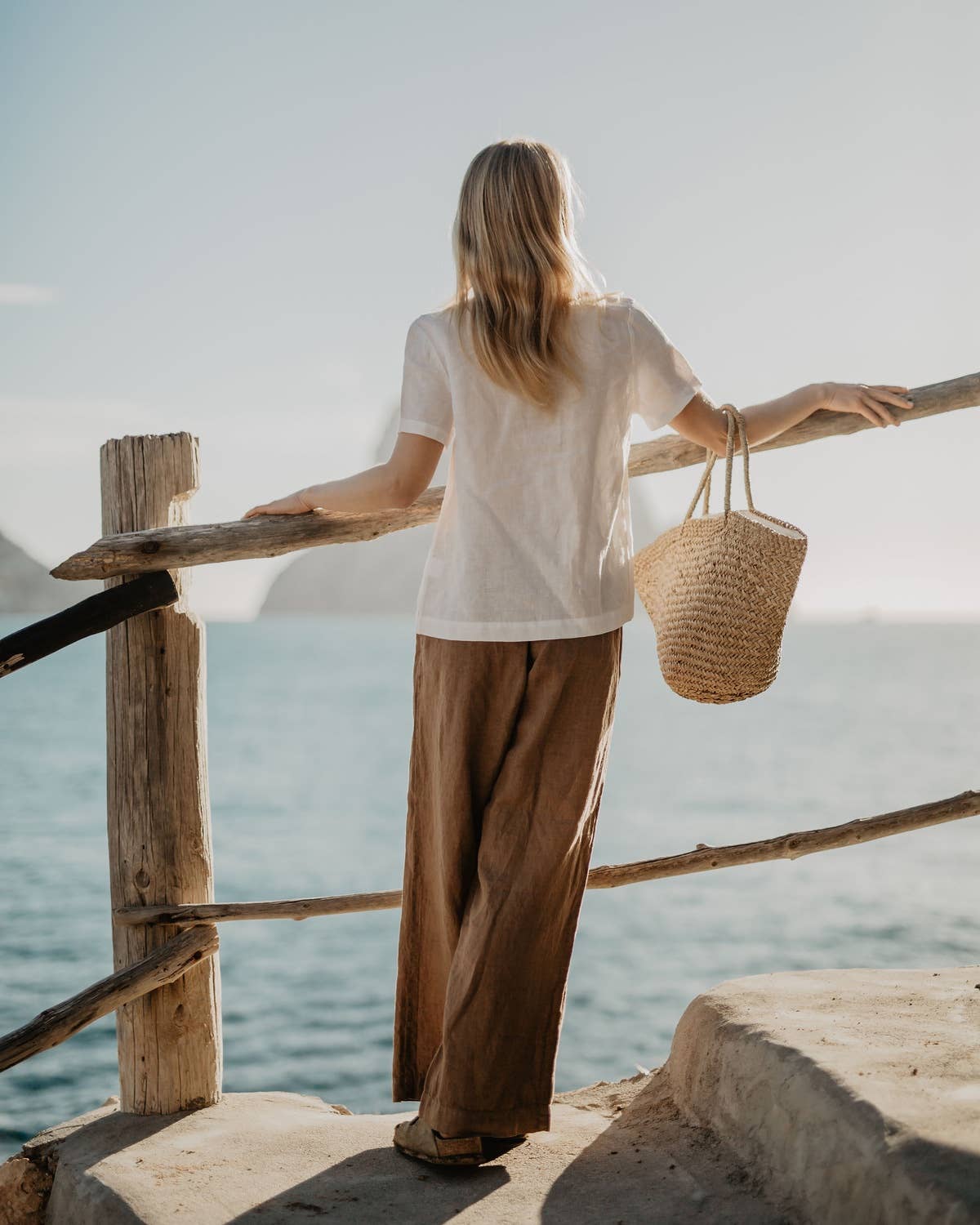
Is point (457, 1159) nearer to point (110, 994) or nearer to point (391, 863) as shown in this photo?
point (110, 994)

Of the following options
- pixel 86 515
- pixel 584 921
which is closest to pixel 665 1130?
pixel 86 515

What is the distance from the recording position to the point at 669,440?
2697mm

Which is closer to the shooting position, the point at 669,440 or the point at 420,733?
the point at 420,733

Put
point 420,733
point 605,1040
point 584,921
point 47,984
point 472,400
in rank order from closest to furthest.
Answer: point 472,400 → point 420,733 → point 605,1040 → point 47,984 → point 584,921

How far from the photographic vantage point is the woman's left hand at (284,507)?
8.45 feet

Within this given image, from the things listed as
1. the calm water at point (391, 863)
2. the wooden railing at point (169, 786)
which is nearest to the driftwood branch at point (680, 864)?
the wooden railing at point (169, 786)

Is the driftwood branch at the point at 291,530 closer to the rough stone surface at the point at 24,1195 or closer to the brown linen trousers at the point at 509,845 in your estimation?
the brown linen trousers at the point at 509,845

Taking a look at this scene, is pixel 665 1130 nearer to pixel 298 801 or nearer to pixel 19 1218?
pixel 19 1218

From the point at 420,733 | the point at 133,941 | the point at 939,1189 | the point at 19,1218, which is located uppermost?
the point at 420,733

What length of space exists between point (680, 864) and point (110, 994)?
1340 millimetres

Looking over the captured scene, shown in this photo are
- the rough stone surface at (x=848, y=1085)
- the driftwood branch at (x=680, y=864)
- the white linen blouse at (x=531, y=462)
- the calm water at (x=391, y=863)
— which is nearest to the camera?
the rough stone surface at (x=848, y=1085)

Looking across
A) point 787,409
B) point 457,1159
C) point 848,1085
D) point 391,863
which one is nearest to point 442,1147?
point 457,1159

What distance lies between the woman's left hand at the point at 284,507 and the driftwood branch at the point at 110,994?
0.98 metres

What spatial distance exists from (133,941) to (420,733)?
89 centimetres
